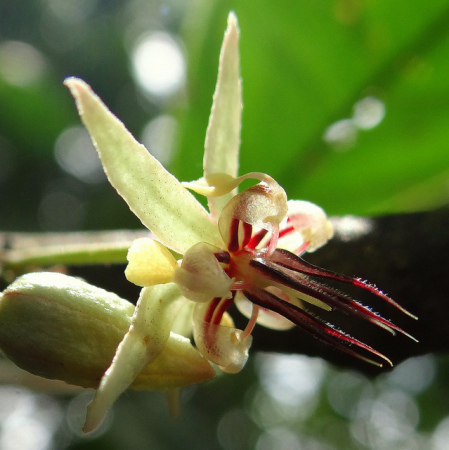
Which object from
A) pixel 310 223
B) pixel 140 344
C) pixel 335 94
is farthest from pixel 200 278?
pixel 335 94

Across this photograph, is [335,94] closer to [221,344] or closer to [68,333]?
[221,344]

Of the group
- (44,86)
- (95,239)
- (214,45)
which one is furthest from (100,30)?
(95,239)

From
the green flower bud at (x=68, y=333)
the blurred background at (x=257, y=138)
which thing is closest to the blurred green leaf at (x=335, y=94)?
the blurred background at (x=257, y=138)

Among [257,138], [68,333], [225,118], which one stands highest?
[257,138]

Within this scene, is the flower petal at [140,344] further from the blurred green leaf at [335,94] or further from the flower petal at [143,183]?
the blurred green leaf at [335,94]

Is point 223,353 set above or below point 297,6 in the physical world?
below

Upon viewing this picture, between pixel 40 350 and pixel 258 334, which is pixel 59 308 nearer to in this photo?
pixel 40 350
